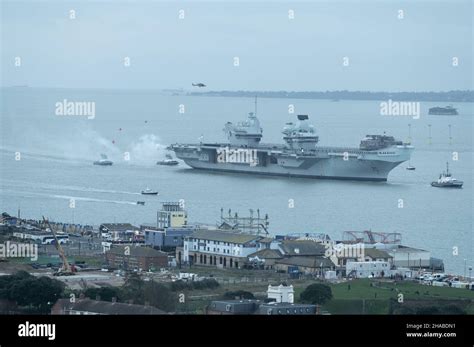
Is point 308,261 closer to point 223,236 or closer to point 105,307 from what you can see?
point 223,236

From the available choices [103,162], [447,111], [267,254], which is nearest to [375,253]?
[267,254]

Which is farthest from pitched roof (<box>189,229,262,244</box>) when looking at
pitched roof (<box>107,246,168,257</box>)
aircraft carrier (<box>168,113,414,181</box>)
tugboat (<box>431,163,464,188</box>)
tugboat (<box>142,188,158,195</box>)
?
aircraft carrier (<box>168,113,414,181</box>)

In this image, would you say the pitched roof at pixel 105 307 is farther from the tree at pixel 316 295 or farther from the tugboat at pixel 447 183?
the tugboat at pixel 447 183

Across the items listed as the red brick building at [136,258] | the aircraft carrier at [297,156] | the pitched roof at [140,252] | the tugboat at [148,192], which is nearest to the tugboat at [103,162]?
the aircraft carrier at [297,156]

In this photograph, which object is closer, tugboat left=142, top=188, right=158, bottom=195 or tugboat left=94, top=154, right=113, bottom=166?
tugboat left=142, top=188, right=158, bottom=195

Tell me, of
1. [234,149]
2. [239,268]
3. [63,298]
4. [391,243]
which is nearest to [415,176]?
[234,149]

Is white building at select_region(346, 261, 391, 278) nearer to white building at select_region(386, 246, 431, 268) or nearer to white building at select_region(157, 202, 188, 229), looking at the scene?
white building at select_region(386, 246, 431, 268)

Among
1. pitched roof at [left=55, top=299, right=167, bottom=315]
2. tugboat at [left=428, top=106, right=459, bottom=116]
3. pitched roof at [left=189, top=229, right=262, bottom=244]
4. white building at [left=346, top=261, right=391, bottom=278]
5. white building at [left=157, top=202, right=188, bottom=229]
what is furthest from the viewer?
tugboat at [left=428, top=106, right=459, bottom=116]
